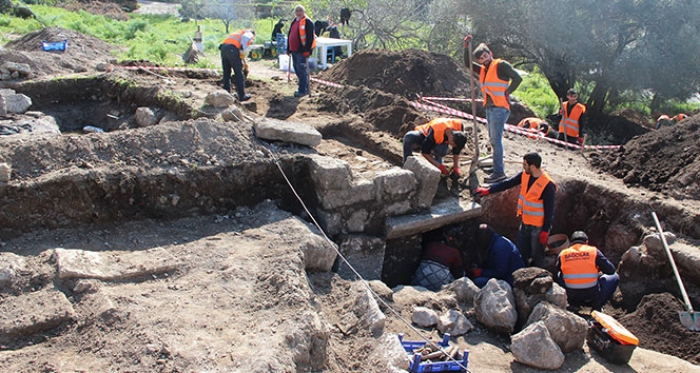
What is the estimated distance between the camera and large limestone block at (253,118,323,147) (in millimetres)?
6285

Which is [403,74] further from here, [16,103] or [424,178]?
[16,103]

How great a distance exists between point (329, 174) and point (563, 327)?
275cm

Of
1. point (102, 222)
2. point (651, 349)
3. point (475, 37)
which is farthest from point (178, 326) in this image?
point (475, 37)

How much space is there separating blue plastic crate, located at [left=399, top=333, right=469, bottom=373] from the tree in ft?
37.6

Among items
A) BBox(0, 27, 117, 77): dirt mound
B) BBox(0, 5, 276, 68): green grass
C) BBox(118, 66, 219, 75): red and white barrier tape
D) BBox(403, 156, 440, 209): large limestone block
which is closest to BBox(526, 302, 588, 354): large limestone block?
BBox(403, 156, 440, 209): large limestone block

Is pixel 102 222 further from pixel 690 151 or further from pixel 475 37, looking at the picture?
pixel 475 37

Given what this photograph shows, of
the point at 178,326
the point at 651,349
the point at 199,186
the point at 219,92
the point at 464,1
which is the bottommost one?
the point at 651,349

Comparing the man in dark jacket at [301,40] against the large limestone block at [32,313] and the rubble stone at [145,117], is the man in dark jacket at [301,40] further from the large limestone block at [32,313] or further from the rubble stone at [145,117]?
the large limestone block at [32,313]

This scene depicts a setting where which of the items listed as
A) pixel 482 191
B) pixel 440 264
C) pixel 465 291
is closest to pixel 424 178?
pixel 482 191

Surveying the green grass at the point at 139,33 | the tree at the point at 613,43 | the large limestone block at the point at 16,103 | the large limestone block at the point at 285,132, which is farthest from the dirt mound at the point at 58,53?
the tree at the point at 613,43

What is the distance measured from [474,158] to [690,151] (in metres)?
3.31

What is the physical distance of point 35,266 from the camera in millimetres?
4406

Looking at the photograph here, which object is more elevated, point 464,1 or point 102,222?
point 464,1

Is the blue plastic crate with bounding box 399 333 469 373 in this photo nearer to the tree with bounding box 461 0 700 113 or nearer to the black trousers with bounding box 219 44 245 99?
the black trousers with bounding box 219 44 245 99
